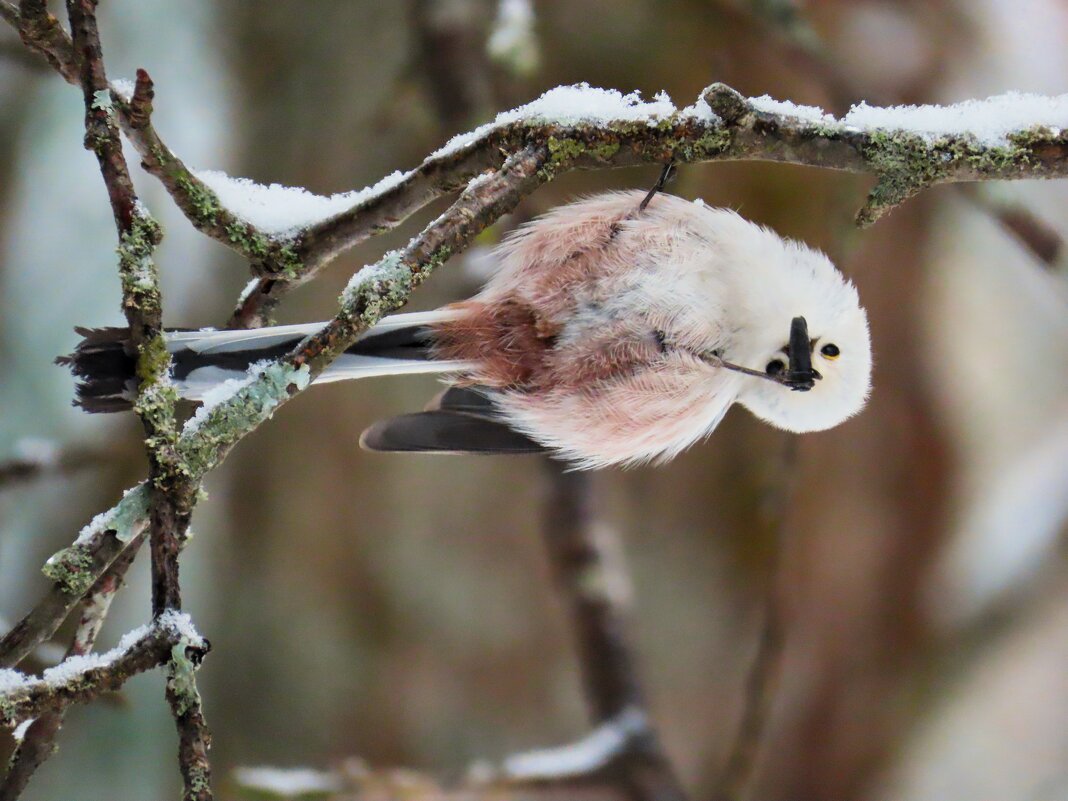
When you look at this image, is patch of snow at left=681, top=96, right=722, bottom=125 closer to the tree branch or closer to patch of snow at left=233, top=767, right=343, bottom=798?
the tree branch

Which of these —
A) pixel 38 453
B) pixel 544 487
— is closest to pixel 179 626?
pixel 38 453

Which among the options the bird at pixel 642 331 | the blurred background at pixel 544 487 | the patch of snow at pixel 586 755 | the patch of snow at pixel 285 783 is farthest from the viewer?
the blurred background at pixel 544 487

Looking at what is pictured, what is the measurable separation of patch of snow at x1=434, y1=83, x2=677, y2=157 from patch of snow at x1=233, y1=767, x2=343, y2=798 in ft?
4.43

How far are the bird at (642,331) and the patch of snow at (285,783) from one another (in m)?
0.77

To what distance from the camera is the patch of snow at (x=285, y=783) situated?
5.93ft

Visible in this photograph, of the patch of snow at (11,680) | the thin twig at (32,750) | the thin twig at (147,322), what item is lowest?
the thin twig at (32,750)

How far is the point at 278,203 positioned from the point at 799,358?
84 centimetres

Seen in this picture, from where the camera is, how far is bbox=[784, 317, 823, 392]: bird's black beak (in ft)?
4.84

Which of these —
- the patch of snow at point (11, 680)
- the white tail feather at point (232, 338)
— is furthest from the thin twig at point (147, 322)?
the white tail feather at point (232, 338)

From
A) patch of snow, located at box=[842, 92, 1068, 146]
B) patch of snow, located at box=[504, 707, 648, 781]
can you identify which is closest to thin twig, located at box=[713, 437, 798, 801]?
patch of snow, located at box=[504, 707, 648, 781]

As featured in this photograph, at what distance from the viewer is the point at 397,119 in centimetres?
238

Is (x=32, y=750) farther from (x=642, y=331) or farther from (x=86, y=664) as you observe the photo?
(x=642, y=331)

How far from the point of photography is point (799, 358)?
1483mm

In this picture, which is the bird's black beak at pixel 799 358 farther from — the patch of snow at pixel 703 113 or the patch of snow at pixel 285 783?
the patch of snow at pixel 285 783
